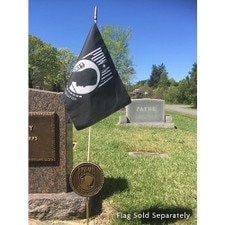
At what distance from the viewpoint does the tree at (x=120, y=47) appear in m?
3.31

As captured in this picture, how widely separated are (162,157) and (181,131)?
237cm

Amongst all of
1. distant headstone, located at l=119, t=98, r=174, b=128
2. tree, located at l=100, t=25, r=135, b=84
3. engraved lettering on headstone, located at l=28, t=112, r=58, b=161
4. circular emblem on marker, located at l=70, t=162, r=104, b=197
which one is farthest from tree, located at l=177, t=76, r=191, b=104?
circular emblem on marker, located at l=70, t=162, r=104, b=197

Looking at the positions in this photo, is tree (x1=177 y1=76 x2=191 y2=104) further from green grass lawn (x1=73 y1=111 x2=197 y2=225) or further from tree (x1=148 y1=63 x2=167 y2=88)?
green grass lawn (x1=73 y1=111 x2=197 y2=225)

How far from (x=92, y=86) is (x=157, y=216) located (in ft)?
3.56

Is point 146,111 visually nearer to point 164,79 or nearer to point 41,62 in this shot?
point 164,79

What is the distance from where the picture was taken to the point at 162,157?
4.41 metres

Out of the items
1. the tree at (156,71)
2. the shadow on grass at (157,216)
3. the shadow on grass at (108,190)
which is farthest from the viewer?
the tree at (156,71)

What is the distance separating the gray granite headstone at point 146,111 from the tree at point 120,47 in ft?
11.6

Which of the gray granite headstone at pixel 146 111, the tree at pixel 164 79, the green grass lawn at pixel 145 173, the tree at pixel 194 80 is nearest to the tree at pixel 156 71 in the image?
the tree at pixel 164 79

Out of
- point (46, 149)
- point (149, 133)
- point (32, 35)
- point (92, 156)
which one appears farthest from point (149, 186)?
point (149, 133)

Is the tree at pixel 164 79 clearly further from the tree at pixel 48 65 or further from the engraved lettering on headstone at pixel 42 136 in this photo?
the engraved lettering on headstone at pixel 42 136

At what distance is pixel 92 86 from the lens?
8.57 ft

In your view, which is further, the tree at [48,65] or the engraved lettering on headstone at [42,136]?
the tree at [48,65]

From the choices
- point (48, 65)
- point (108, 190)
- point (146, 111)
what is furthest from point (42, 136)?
point (146, 111)
